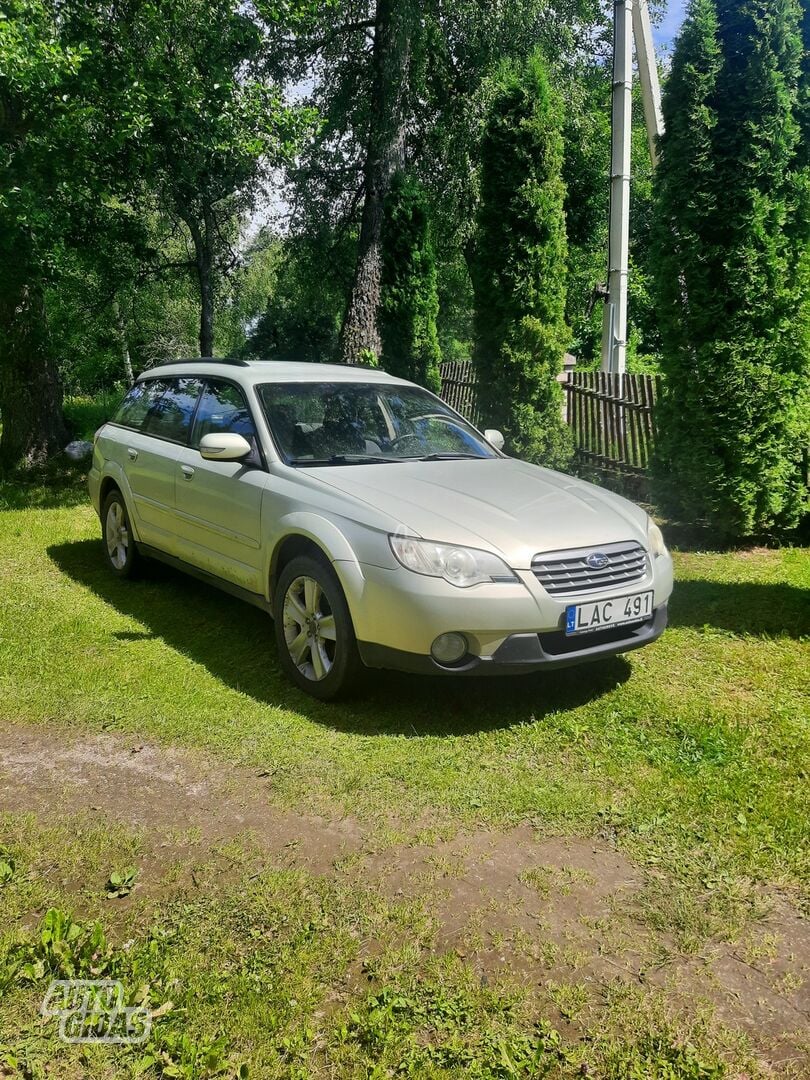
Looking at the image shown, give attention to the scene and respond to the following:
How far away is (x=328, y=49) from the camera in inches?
647

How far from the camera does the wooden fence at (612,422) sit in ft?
33.9

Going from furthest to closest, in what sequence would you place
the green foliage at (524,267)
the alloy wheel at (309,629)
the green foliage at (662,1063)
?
the green foliage at (524,267) < the alloy wheel at (309,629) < the green foliage at (662,1063)

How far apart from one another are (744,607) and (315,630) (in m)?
3.16

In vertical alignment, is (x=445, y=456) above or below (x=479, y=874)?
above

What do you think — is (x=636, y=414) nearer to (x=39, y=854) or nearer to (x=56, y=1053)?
(x=39, y=854)

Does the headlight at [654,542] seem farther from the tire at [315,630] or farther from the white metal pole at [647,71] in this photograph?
the white metal pole at [647,71]

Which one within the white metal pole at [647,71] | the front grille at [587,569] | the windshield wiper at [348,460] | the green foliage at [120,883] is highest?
the white metal pole at [647,71]

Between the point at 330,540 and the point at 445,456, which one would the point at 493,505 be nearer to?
the point at 330,540

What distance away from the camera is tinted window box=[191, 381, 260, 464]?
17.2 feet

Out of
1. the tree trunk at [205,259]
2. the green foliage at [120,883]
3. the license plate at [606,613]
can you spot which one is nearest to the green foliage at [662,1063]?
the green foliage at [120,883]

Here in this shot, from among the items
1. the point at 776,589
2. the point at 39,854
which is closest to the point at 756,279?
the point at 776,589

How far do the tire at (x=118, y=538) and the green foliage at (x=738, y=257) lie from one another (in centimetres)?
480

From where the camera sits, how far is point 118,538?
282 inches

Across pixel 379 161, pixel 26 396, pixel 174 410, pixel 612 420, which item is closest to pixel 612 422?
pixel 612 420
